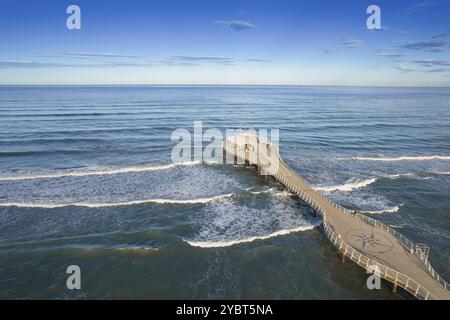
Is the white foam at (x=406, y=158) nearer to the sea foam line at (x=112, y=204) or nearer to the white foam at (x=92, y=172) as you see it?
the sea foam line at (x=112, y=204)

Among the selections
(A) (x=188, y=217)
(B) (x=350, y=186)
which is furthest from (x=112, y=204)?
(B) (x=350, y=186)

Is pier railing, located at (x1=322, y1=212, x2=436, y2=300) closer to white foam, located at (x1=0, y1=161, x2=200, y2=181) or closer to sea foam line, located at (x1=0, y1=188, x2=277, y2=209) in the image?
sea foam line, located at (x1=0, y1=188, x2=277, y2=209)

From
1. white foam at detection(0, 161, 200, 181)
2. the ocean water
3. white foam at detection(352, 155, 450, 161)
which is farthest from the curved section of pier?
white foam at detection(352, 155, 450, 161)

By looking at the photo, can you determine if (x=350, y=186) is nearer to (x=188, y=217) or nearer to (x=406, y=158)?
(x=406, y=158)
